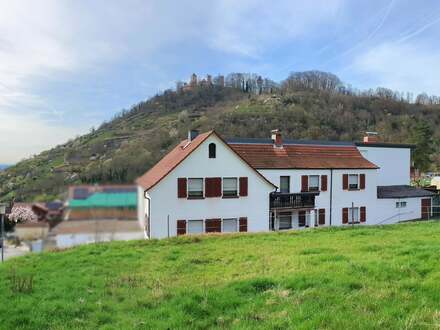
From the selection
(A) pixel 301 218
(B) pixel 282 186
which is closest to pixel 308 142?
(B) pixel 282 186

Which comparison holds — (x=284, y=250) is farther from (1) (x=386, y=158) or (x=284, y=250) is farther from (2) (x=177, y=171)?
(1) (x=386, y=158)

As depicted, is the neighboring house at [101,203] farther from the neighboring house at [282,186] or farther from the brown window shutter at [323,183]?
the brown window shutter at [323,183]

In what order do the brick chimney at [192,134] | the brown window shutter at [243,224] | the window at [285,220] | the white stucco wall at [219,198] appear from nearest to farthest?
the brick chimney at [192,134] → the white stucco wall at [219,198] → the brown window shutter at [243,224] → the window at [285,220]

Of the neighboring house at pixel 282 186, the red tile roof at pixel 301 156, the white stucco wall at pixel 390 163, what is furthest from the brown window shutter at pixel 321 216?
the white stucco wall at pixel 390 163

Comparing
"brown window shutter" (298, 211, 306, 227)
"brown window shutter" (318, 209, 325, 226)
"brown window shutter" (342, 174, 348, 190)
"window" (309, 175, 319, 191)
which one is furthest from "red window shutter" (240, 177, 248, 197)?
"brown window shutter" (342, 174, 348, 190)

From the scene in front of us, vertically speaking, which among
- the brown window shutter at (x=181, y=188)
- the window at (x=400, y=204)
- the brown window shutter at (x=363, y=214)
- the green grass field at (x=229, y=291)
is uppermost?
the brown window shutter at (x=181, y=188)

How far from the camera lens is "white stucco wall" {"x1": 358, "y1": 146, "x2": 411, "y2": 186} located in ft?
132

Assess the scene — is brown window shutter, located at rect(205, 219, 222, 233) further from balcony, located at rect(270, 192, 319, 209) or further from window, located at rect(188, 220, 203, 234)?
balcony, located at rect(270, 192, 319, 209)

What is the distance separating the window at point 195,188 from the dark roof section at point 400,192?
64.1 feet

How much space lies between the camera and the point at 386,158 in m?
41.1

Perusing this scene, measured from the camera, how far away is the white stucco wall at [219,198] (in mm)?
25281

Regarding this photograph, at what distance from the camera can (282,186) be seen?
107 ft

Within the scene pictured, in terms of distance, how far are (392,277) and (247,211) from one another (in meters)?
20.2

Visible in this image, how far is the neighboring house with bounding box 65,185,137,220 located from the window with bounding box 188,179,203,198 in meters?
23.5
